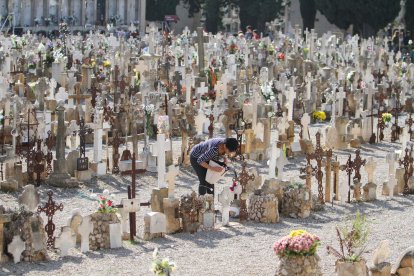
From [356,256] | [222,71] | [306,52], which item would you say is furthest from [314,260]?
[306,52]

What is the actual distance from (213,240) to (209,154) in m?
1.63

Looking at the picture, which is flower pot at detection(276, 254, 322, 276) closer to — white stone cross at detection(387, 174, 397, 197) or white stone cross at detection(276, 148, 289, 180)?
white stone cross at detection(276, 148, 289, 180)

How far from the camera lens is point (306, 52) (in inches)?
1428

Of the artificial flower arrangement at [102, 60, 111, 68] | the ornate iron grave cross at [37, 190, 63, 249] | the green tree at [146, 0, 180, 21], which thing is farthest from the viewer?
the green tree at [146, 0, 180, 21]

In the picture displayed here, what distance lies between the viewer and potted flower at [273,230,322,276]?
38.1 ft

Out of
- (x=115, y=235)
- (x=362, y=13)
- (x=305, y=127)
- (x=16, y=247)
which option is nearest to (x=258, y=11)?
(x=362, y=13)

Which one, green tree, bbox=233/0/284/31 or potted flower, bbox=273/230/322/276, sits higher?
green tree, bbox=233/0/284/31

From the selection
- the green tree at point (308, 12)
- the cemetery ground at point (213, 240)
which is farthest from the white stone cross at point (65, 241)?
the green tree at point (308, 12)

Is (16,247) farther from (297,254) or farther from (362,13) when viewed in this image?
(362,13)

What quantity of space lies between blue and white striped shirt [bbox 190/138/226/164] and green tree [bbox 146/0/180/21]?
39.5 meters

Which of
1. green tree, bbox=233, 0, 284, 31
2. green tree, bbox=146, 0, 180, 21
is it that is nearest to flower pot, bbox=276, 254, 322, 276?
green tree, bbox=233, 0, 284, 31

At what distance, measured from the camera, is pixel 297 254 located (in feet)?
38.2

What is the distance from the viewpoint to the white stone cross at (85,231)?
1373cm

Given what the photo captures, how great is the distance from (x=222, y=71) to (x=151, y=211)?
49.1 feet
